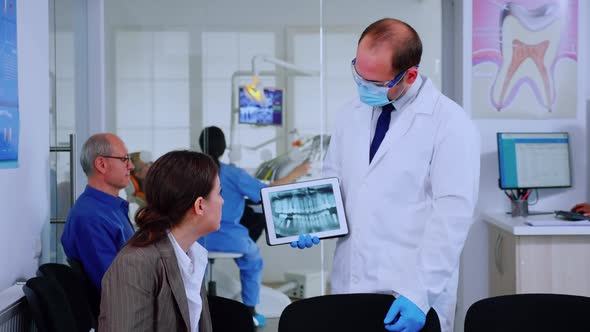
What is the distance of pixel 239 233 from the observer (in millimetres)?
3953

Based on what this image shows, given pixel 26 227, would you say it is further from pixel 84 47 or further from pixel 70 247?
pixel 84 47

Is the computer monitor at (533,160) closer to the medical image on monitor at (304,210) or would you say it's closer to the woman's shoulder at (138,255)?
the medical image on monitor at (304,210)

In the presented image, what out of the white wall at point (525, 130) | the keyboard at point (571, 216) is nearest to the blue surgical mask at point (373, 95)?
the keyboard at point (571, 216)

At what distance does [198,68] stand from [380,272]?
83.9 inches

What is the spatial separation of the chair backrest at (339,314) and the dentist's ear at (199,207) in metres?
0.35

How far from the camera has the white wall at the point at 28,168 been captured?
2.51 m

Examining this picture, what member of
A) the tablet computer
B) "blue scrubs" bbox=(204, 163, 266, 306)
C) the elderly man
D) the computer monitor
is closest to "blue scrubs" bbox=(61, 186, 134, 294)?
the elderly man

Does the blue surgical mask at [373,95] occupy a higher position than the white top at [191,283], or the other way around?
the blue surgical mask at [373,95]

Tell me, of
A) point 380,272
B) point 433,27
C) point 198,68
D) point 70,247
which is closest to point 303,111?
point 198,68

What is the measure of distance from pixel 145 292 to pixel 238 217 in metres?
2.17

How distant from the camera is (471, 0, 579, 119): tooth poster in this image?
155 inches

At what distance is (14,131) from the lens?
8.20ft

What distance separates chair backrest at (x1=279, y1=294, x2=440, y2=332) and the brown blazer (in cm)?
28

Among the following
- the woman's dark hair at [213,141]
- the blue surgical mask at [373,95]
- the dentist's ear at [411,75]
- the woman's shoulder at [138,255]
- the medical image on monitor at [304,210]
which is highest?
the dentist's ear at [411,75]
